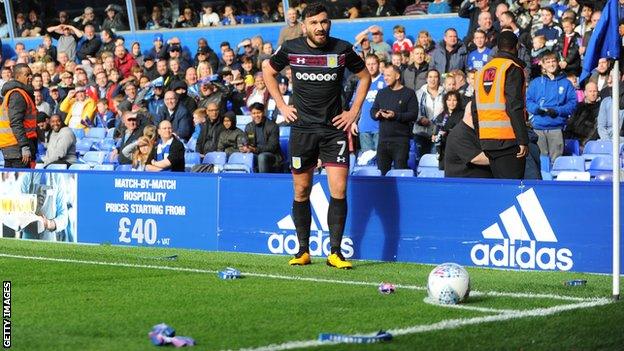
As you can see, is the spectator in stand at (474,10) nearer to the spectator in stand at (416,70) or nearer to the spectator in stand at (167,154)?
the spectator in stand at (416,70)

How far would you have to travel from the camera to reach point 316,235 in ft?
44.3

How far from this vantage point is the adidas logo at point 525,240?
39.4ft

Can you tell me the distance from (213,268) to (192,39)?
14731 millimetres

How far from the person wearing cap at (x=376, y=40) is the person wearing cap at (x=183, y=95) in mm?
3077

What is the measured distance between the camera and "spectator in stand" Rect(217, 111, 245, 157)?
62.1ft

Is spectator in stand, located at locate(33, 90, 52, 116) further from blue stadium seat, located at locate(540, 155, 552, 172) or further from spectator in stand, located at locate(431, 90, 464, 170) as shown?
blue stadium seat, located at locate(540, 155, 552, 172)

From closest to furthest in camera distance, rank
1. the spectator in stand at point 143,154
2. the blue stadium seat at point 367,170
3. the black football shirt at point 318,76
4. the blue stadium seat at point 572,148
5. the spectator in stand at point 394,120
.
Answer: the black football shirt at point 318,76 < the blue stadium seat at point 572,148 < the blue stadium seat at point 367,170 < the spectator in stand at point 394,120 < the spectator in stand at point 143,154

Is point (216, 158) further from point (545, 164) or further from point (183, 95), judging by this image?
point (545, 164)

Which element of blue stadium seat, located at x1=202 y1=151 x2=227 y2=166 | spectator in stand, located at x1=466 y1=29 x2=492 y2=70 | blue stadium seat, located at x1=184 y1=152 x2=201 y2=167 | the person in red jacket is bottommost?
blue stadium seat, located at x1=184 y1=152 x2=201 y2=167

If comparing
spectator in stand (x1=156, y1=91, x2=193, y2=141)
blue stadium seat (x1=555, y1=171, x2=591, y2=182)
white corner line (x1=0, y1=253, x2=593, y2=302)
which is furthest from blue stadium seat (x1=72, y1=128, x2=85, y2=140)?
blue stadium seat (x1=555, y1=171, x2=591, y2=182)

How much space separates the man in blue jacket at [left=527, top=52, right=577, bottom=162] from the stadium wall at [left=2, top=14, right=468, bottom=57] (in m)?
4.52

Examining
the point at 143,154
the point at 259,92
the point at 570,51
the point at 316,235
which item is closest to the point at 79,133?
the point at 259,92

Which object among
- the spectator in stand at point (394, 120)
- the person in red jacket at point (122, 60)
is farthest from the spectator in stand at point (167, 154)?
the person in red jacket at point (122, 60)

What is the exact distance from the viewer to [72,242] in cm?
1591
